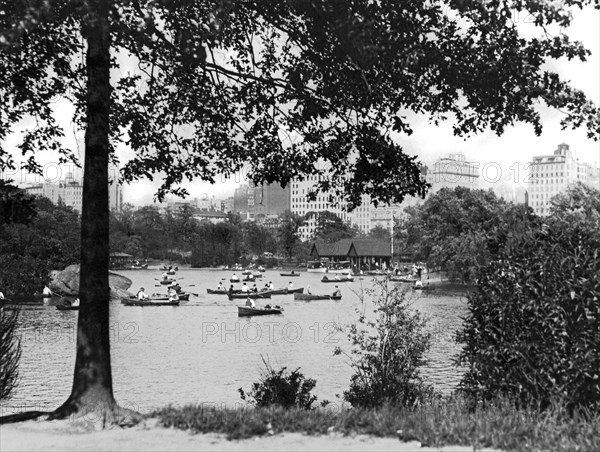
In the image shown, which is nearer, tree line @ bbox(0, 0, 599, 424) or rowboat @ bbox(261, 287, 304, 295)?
tree line @ bbox(0, 0, 599, 424)

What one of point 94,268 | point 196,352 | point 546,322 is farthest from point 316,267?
point 546,322

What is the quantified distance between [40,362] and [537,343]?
24.6 metres

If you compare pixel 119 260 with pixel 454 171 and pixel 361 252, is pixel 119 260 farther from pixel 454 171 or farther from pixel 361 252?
pixel 454 171

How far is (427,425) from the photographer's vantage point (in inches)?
283

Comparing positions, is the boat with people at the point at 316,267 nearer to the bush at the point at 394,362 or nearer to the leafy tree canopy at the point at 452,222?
the leafy tree canopy at the point at 452,222

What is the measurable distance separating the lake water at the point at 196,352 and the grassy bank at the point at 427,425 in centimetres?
420

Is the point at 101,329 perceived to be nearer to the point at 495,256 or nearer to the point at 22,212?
the point at 22,212

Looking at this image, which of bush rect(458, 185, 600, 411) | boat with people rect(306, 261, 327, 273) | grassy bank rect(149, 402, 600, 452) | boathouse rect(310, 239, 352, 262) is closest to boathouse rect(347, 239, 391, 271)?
boathouse rect(310, 239, 352, 262)

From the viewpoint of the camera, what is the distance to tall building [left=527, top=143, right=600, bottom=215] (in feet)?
385

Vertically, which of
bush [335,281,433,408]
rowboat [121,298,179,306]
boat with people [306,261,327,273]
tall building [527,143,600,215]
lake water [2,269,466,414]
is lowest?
lake water [2,269,466,414]

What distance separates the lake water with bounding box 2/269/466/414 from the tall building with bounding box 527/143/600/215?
2961 inches

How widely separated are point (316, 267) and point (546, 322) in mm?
118321

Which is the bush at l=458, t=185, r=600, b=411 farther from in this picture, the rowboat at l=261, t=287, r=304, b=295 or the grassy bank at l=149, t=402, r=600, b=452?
the rowboat at l=261, t=287, r=304, b=295

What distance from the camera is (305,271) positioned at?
12219 cm
